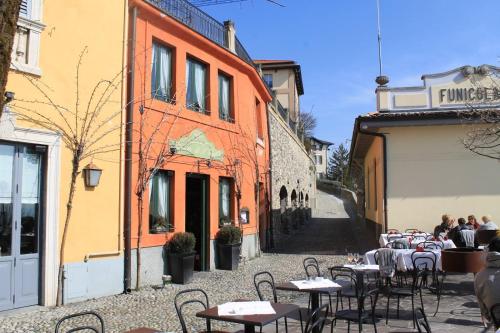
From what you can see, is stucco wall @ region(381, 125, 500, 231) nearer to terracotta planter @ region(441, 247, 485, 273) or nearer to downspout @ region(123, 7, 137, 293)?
terracotta planter @ region(441, 247, 485, 273)

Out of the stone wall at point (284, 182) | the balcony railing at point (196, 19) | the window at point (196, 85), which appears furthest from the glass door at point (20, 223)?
the stone wall at point (284, 182)

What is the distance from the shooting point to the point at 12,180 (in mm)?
7766

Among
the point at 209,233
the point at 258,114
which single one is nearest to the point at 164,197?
the point at 209,233

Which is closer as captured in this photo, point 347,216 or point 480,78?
point 480,78

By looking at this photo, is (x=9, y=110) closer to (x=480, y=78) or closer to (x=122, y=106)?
(x=122, y=106)

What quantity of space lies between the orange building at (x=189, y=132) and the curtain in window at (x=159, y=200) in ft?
0.07

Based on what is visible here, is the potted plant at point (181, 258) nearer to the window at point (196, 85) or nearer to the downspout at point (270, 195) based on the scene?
the window at point (196, 85)

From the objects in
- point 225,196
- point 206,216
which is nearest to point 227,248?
point 206,216

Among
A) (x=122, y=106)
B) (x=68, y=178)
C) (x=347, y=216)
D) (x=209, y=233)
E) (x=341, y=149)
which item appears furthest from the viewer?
(x=341, y=149)

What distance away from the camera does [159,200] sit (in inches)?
438

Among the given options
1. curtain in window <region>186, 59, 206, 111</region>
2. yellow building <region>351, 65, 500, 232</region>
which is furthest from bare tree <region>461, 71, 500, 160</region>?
curtain in window <region>186, 59, 206, 111</region>

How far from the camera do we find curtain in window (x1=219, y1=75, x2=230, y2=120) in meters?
14.0

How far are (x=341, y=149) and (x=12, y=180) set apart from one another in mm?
67894

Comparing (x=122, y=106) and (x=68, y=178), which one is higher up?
(x=122, y=106)
